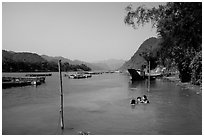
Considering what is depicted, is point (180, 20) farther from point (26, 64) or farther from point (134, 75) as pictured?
point (26, 64)

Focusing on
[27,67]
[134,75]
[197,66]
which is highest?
[27,67]

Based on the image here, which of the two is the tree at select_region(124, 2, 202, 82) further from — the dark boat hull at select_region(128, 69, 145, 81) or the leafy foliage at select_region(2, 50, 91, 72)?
the leafy foliage at select_region(2, 50, 91, 72)

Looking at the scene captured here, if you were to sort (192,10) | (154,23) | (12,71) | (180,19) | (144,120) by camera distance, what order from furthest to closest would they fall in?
(12,71)
(144,120)
(154,23)
(180,19)
(192,10)

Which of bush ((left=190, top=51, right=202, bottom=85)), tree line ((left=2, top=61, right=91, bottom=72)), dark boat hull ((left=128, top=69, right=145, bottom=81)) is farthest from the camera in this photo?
tree line ((left=2, top=61, right=91, bottom=72))

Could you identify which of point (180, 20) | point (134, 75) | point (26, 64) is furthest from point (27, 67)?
point (180, 20)

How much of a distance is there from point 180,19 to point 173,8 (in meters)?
0.75

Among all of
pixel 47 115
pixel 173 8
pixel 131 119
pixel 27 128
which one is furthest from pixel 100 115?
pixel 173 8

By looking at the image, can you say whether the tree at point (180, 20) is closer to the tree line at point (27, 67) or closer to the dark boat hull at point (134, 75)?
the dark boat hull at point (134, 75)

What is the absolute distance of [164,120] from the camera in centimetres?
1664

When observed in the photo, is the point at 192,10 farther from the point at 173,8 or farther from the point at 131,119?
the point at 131,119

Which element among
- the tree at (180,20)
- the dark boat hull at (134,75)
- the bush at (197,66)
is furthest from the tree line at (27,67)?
the bush at (197,66)

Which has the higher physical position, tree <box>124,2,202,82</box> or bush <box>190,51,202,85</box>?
tree <box>124,2,202,82</box>

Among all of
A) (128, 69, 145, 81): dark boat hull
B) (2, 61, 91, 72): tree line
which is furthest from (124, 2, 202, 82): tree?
(2, 61, 91, 72): tree line

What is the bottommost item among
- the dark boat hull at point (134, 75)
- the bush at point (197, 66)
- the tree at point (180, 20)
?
the dark boat hull at point (134, 75)
